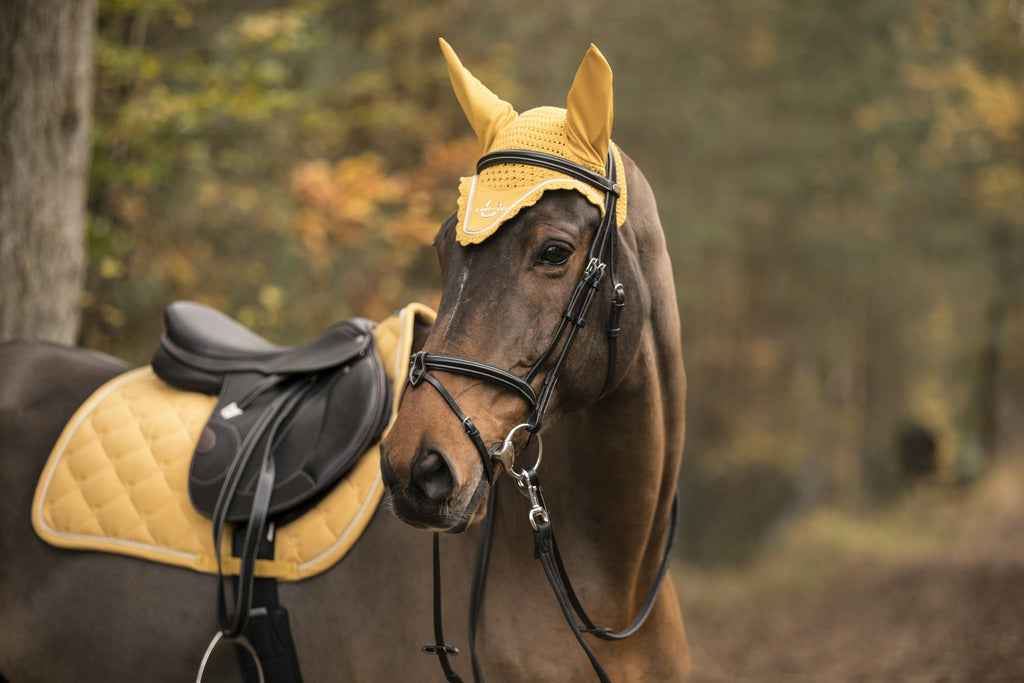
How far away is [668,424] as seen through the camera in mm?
2232

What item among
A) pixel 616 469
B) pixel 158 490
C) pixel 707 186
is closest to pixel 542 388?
pixel 616 469

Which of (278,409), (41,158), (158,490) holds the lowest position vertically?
(158,490)

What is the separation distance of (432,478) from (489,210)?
0.62 m

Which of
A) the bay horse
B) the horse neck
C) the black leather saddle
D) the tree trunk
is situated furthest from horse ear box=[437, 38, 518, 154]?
the tree trunk

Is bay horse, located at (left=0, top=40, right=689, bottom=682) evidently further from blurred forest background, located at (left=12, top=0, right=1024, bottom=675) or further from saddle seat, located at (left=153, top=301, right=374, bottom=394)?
blurred forest background, located at (left=12, top=0, right=1024, bottom=675)

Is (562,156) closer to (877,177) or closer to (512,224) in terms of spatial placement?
(512,224)

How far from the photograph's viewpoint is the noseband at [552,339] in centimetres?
170

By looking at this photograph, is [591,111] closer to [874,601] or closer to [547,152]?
[547,152]

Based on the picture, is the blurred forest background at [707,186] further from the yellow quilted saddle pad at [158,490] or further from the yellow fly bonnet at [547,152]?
the yellow fly bonnet at [547,152]

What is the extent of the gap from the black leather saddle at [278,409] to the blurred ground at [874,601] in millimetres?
5660

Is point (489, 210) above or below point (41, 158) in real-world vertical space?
above

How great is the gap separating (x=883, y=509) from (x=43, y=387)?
13736 millimetres

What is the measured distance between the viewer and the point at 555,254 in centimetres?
180

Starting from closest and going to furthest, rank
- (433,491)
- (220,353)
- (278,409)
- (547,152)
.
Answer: (433,491)
(547,152)
(278,409)
(220,353)
